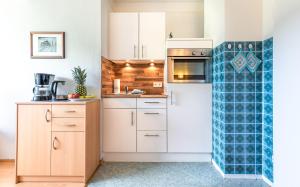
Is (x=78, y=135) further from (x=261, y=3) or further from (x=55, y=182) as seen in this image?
(x=261, y=3)

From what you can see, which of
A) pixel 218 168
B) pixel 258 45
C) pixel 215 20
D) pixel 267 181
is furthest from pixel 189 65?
pixel 267 181

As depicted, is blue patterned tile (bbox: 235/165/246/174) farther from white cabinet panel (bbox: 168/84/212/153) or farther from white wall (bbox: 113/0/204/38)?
white wall (bbox: 113/0/204/38)

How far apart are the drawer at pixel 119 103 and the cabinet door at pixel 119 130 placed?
0.19ft

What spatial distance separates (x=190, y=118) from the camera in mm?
2893

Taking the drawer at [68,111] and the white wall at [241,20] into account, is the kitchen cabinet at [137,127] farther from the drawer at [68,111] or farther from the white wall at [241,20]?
the white wall at [241,20]

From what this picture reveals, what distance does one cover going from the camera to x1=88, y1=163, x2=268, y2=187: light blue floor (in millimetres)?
2262

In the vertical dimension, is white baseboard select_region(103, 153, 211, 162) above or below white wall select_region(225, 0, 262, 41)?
below

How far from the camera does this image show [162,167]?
2740 millimetres

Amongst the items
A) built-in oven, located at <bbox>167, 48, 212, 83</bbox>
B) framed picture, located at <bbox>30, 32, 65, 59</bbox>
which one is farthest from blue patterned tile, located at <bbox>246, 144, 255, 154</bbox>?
framed picture, located at <bbox>30, 32, 65, 59</bbox>

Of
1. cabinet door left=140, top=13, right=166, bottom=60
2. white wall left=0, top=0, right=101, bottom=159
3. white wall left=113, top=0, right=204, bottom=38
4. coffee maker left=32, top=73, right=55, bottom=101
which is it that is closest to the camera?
coffee maker left=32, top=73, right=55, bottom=101

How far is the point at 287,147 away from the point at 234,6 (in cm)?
163

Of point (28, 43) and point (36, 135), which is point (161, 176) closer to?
point (36, 135)

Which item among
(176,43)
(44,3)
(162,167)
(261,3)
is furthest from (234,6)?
(44,3)

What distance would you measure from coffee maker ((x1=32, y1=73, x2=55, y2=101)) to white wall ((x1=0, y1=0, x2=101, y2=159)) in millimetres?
302
